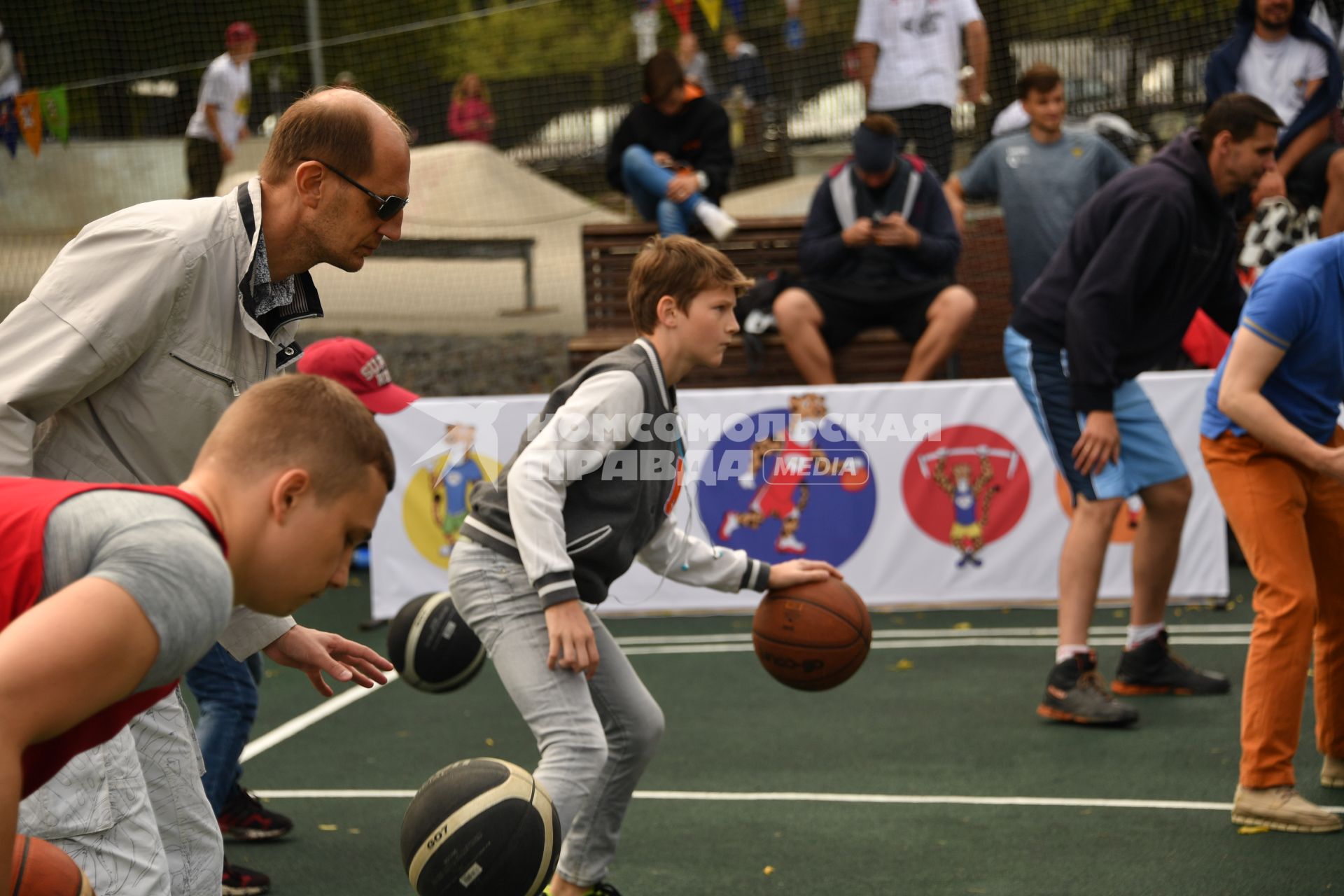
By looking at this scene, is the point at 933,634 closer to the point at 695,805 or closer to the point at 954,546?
the point at 954,546

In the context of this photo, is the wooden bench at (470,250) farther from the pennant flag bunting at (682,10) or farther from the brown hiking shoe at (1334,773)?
the brown hiking shoe at (1334,773)

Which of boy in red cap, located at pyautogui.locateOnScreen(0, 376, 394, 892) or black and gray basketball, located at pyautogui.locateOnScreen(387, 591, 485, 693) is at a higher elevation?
boy in red cap, located at pyautogui.locateOnScreen(0, 376, 394, 892)

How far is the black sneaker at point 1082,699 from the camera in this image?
6.38 meters

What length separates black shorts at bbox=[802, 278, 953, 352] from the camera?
10531 mm

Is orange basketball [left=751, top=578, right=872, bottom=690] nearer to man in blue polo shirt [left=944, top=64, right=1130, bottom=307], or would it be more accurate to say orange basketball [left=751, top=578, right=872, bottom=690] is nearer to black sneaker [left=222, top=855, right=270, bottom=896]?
black sneaker [left=222, top=855, right=270, bottom=896]

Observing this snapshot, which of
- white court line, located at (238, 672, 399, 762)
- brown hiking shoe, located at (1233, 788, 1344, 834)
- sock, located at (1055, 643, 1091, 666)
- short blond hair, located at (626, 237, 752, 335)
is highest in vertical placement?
short blond hair, located at (626, 237, 752, 335)

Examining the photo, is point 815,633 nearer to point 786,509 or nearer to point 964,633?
point 964,633

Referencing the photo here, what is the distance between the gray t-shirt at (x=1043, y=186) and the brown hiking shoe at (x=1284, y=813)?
6.32 meters

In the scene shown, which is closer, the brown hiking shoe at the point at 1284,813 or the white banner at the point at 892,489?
the brown hiking shoe at the point at 1284,813

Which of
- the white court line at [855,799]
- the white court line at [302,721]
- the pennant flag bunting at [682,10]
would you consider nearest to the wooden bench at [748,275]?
the pennant flag bunting at [682,10]

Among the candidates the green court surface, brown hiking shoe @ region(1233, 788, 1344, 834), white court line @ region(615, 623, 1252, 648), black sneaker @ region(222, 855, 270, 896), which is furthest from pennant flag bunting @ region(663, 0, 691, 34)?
black sneaker @ region(222, 855, 270, 896)

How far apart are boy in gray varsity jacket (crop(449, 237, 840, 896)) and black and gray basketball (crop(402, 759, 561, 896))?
0.80 ft

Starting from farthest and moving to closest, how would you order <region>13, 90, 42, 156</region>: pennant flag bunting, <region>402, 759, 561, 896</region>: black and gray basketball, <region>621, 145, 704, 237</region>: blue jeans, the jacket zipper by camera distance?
<region>13, 90, 42, 156</region>: pennant flag bunting, <region>621, 145, 704, 237</region>: blue jeans, <region>402, 759, 561, 896</region>: black and gray basketball, the jacket zipper

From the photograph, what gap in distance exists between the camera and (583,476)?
4.18 m
